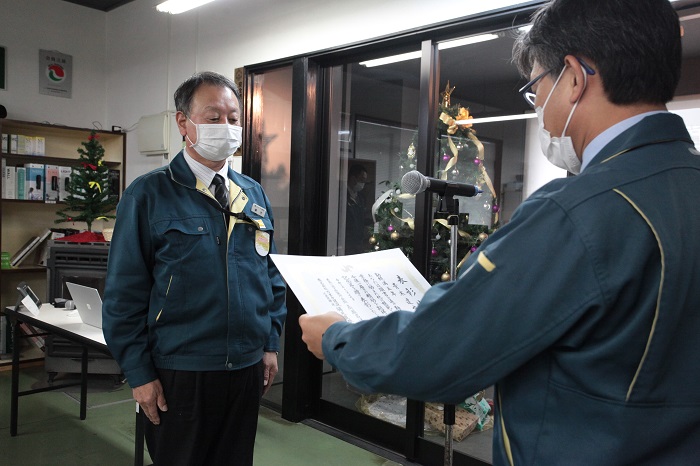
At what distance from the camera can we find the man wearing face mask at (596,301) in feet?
2.46

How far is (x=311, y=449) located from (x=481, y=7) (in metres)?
2.63

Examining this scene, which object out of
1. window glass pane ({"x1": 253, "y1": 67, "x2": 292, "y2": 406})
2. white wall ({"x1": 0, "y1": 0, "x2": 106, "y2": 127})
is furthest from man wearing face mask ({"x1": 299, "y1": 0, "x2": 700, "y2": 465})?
white wall ({"x1": 0, "y1": 0, "x2": 106, "y2": 127})

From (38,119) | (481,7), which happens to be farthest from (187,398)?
(38,119)

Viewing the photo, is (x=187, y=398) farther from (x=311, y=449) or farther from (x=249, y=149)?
(x=249, y=149)

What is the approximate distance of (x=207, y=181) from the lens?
6.66 ft

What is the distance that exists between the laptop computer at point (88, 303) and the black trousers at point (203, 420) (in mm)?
1025

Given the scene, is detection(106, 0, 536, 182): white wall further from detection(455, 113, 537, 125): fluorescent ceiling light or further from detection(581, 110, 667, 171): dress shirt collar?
detection(581, 110, 667, 171): dress shirt collar

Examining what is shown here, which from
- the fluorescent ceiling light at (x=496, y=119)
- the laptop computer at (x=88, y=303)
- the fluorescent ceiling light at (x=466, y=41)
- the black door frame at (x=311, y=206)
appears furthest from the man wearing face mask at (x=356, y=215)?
the laptop computer at (x=88, y=303)

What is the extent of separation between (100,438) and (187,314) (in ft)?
7.06

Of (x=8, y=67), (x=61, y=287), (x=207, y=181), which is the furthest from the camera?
(x=8, y=67)

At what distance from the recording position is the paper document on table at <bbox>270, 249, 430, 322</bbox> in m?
1.12

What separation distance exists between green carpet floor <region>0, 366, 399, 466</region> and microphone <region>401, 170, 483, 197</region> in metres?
2.02

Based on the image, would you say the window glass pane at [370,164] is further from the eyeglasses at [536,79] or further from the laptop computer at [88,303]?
the eyeglasses at [536,79]

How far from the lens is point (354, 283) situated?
1.20 m
